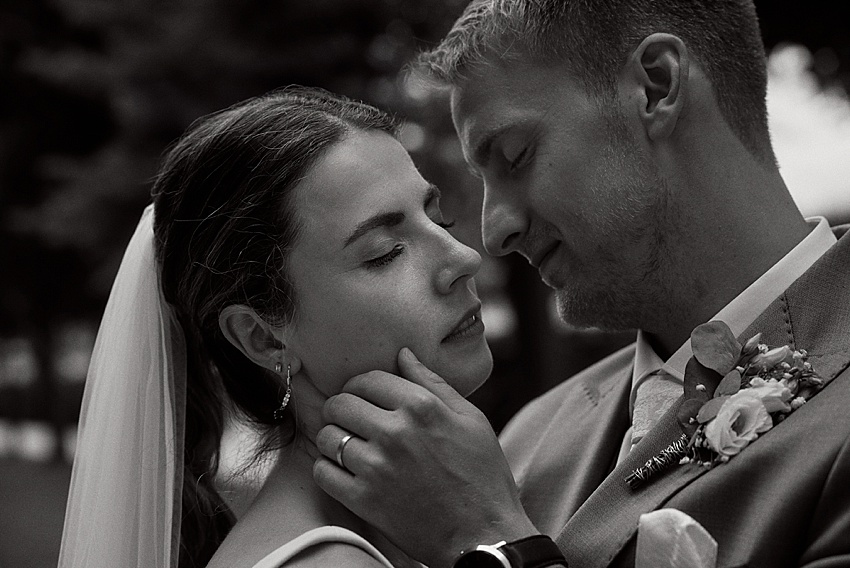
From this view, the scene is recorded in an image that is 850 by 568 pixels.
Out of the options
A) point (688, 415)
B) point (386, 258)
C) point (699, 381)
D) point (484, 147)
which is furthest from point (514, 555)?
point (484, 147)

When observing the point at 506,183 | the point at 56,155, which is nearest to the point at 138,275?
the point at 506,183

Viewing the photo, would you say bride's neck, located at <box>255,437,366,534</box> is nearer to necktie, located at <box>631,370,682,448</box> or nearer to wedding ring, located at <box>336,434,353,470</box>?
wedding ring, located at <box>336,434,353,470</box>

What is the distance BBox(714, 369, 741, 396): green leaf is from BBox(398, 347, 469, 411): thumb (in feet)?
2.25

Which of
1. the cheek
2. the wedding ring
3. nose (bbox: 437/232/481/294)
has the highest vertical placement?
nose (bbox: 437/232/481/294)

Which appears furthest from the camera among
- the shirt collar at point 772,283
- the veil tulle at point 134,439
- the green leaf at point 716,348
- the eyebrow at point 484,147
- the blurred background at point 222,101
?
the blurred background at point 222,101

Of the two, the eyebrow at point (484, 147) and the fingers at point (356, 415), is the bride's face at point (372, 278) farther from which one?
the eyebrow at point (484, 147)

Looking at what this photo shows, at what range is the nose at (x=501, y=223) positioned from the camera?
11.1ft

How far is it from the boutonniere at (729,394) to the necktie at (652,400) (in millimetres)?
286

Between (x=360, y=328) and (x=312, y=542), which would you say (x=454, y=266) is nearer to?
(x=360, y=328)

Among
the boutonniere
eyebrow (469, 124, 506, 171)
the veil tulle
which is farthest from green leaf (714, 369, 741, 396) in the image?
the veil tulle

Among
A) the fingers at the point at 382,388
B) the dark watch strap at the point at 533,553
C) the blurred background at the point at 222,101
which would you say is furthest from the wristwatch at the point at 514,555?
the blurred background at the point at 222,101

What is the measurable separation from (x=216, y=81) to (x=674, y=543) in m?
6.31

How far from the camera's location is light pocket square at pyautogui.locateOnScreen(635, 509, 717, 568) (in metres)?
2.27

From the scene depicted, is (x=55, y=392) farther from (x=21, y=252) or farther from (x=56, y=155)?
(x=56, y=155)
